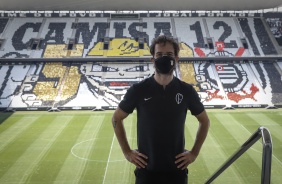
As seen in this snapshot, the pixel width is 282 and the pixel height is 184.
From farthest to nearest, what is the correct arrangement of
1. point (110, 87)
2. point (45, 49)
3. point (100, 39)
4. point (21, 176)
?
point (100, 39)
point (45, 49)
point (110, 87)
point (21, 176)

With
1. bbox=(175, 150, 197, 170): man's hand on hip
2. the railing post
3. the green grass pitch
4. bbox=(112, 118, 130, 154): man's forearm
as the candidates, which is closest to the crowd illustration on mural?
the green grass pitch

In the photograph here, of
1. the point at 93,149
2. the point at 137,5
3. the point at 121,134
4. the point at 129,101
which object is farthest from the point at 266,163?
the point at 137,5

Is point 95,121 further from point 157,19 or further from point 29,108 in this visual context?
point 157,19

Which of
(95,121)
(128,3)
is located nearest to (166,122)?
(95,121)

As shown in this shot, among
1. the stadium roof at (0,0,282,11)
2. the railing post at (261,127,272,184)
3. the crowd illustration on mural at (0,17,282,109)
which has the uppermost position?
the stadium roof at (0,0,282,11)

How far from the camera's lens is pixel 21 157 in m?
12.6

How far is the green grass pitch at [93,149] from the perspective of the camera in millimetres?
10633

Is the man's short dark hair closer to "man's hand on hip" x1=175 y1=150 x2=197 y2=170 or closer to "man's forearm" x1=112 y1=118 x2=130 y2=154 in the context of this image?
"man's forearm" x1=112 y1=118 x2=130 y2=154

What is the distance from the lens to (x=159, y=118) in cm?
371

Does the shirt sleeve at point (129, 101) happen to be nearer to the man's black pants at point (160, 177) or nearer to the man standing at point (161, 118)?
the man standing at point (161, 118)

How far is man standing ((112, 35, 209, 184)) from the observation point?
371cm

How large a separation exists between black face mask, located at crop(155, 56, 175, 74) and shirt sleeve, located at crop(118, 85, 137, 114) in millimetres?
402

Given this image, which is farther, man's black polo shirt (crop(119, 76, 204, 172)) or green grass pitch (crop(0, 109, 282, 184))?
green grass pitch (crop(0, 109, 282, 184))

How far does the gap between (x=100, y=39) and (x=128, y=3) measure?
5.24 m
